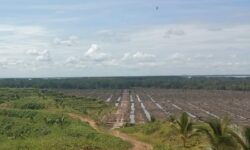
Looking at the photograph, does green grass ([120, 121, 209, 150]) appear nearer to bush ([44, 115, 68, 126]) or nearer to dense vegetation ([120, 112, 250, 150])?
dense vegetation ([120, 112, 250, 150])

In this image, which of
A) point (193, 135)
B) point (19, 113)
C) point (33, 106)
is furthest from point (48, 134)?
point (33, 106)

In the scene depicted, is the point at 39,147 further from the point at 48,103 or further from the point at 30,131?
the point at 48,103

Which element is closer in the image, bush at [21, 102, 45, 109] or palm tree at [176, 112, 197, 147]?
palm tree at [176, 112, 197, 147]

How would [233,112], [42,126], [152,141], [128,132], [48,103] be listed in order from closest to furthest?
[152,141]
[42,126]
[128,132]
[48,103]
[233,112]

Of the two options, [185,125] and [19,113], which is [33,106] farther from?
[185,125]

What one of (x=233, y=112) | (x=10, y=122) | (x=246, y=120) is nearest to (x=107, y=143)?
(x=10, y=122)

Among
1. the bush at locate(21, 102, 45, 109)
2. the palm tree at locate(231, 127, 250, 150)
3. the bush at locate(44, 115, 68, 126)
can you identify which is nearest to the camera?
the palm tree at locate(231, 127, 250, 150)

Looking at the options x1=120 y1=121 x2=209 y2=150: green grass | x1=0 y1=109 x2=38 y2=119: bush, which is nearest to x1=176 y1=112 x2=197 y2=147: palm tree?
x1=120 y1=121 x2=209 y2=150: green grass

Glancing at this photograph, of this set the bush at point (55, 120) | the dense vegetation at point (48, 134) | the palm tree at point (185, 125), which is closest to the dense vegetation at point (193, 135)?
the palm tree at point (185, 125)

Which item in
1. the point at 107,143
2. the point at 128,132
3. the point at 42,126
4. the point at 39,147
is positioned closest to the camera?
the point at 39,147
